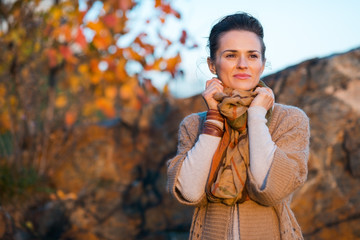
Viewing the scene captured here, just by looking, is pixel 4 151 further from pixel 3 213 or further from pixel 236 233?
pixel 236 233

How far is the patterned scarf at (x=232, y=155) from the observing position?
5.91 ft

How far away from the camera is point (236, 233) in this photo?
6.03 ft

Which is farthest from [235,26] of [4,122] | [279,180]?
[4,122]

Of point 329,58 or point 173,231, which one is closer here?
point 329,58

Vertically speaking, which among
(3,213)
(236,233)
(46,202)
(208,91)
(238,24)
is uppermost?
(238,24)

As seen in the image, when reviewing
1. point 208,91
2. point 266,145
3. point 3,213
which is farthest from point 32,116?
point 266,145

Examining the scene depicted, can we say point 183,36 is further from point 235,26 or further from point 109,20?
point 235,26

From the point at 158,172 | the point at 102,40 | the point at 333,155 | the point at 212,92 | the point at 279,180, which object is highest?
the point at 102,40

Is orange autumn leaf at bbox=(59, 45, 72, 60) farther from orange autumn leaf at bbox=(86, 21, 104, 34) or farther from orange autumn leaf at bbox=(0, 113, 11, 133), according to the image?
orange autumn leaf at bbox=(0, 113, 11, 133)

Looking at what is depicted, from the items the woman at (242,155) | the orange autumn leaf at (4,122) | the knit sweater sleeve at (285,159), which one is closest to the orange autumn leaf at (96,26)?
the orange autumn leaf at (4,122)

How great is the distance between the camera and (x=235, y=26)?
79.2 inches

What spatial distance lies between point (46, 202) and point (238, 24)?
3265mm

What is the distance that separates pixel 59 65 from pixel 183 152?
343 centimetres

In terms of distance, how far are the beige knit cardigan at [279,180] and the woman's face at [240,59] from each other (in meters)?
0.22
